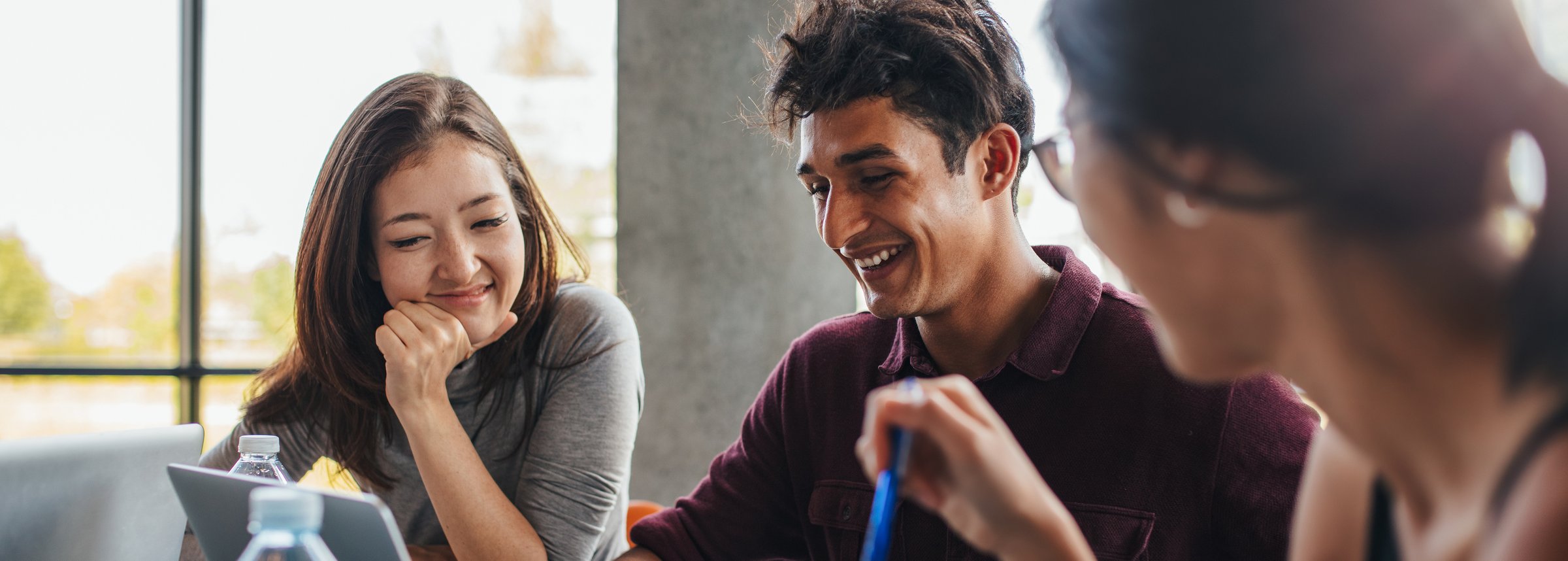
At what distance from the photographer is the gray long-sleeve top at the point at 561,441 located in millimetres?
1534

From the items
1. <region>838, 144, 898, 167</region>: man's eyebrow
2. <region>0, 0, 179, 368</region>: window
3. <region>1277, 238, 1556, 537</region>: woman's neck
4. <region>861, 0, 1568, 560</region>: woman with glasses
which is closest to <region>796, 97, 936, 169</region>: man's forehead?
<region>838, 144, 898, 167</region>: man's eyebrow

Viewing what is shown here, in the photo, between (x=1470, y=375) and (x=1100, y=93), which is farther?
(x=1100, y=93)

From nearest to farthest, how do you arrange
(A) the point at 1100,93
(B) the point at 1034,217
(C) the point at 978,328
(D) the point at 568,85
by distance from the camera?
1. (A) the point at 1100,93
2. (C) the point at 978,328
3. (B) the point at 1034,217
4. (D) the point at 568,85

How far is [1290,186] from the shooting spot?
21.2 inches

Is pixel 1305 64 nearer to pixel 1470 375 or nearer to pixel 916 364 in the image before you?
pixel 1470 375

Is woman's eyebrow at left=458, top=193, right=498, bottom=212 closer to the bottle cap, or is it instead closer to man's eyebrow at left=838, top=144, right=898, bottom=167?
man's eyebrow at left=838, top=144, right=898, bottom=167

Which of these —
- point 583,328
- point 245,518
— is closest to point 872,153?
point 583,328

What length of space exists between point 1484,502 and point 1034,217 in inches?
95.5

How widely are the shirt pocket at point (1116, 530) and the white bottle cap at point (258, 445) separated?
3.08 ft

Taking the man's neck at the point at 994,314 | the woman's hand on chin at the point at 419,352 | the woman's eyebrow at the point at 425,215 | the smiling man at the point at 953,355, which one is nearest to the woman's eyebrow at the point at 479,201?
the woman's eyebrow at the point at 425,215

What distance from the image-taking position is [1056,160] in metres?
0.82

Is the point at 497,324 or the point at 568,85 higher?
the point at 568,85

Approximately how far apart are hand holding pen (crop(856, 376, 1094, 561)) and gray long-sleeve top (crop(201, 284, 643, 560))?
85 centimetres

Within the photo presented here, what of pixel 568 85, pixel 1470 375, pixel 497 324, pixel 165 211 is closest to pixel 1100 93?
pixel 1470 375
